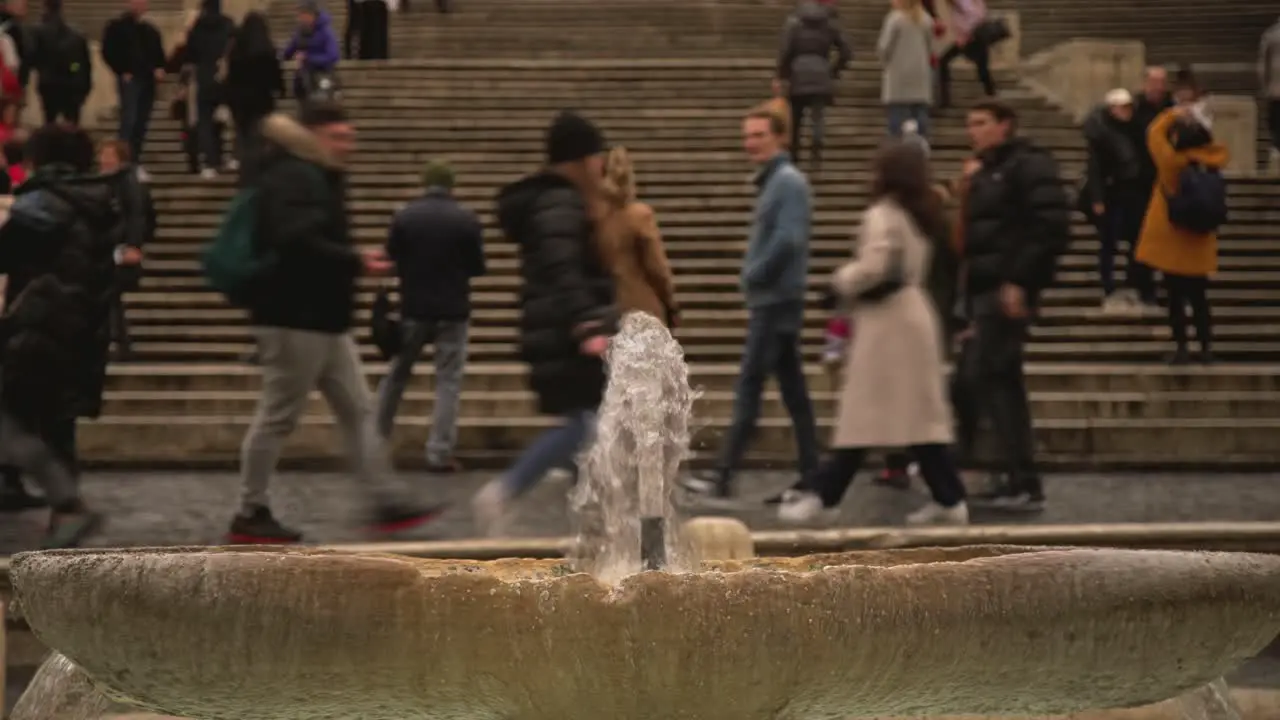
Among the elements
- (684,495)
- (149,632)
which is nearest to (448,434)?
(684,495)

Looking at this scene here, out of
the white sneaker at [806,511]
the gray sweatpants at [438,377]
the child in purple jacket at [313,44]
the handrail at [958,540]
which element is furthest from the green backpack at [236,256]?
the child in purple jacket at [313,44]

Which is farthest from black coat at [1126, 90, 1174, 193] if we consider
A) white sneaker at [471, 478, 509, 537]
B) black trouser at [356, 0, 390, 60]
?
black trouser at [356, 0, 390, 60]

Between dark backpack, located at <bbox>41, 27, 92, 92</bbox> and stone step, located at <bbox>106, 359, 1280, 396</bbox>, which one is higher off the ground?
dark backpack, located at <bbox>41, 27, 92, 92</bbox>

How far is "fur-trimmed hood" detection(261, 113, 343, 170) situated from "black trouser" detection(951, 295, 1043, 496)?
8.66 feet

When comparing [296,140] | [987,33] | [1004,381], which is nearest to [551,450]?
[296,140]

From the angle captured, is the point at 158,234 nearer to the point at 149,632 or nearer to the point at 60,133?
the point at 60,133

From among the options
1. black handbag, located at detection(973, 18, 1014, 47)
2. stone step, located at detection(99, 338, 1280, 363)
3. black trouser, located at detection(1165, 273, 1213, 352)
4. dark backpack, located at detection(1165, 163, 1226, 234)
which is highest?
black handbag, located at detection(973, 18, 1014, 47)

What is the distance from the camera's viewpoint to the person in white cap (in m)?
13.4

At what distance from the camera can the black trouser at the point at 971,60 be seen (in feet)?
60.2

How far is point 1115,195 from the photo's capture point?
13.6 meters

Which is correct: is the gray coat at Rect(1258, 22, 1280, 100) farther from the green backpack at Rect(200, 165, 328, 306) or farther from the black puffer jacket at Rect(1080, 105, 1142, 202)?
the green backpack at Rect(200, 165, 328, 306)

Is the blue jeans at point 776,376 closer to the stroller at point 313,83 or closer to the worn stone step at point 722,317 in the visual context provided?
the worn stone step at point 722,317

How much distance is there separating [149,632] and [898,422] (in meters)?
4.59

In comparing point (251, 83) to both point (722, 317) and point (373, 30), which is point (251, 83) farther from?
point (373, 30)
